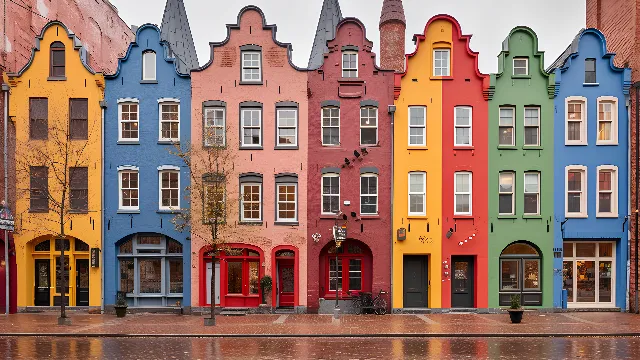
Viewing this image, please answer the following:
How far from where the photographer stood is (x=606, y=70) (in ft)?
78.3

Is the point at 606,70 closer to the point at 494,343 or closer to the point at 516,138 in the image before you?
the point at 516,138

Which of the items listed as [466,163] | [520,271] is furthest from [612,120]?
[520,271]

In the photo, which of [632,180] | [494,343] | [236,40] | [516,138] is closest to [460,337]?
[494,343]

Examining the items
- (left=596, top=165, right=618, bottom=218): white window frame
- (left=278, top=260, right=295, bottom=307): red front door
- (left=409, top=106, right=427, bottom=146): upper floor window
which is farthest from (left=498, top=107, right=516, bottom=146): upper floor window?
(left=278, top=260, right=295, bottom=307): red front door

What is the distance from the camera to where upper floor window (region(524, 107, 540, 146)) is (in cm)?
2388

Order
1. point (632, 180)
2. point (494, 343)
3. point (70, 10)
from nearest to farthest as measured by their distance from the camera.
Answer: point (494, 343) → point (632, 180) → point (70, 10)

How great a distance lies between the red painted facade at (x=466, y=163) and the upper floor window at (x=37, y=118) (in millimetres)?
18615

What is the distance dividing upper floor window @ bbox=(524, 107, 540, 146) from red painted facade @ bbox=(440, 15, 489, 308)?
1903 mm

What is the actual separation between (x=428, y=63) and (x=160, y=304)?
16.8 metres

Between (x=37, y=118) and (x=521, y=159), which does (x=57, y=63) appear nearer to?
(x=37, y=118)

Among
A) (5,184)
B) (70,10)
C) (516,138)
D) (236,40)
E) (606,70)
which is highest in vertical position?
(70,10)

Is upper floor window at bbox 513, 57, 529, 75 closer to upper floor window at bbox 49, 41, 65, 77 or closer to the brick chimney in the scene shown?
the brick chimney

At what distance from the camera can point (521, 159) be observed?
23.7m

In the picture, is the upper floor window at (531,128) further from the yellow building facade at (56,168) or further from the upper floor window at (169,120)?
the yellow building facade at (56,168)
